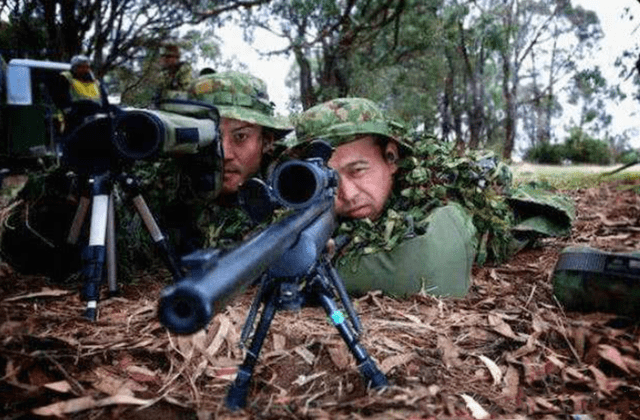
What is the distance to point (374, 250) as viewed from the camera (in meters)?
3.53

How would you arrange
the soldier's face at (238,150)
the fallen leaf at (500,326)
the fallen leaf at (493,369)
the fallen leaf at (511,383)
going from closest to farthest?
the fallen leaf at (511,383), the fallen leaf at (493,369), the fallen leaf at (500,326), the soldier's face at (238,150)

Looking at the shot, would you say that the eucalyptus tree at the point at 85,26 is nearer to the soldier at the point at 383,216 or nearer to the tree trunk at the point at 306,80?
the tree trunk at the point at 306,80

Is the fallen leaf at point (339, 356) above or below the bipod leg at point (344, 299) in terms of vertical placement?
below

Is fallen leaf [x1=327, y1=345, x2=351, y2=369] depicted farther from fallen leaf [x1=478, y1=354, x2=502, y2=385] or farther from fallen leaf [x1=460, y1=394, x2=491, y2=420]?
fallen leaf [x1=478, y1=354, x2=502, y2=385]

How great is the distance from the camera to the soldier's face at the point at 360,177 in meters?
3.65

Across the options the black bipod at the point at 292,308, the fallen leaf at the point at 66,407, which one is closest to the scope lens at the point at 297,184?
the black bipod at the point at 292,308

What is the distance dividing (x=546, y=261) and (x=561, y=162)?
22.4 m

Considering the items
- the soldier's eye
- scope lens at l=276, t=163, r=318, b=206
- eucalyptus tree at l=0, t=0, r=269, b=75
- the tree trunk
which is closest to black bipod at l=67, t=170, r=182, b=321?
the soldier's eye

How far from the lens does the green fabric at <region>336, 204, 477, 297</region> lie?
347cm

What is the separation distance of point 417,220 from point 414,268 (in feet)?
1.40

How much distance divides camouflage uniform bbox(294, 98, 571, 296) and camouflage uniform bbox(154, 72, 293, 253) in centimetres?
33

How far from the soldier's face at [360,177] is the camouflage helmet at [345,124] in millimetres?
84

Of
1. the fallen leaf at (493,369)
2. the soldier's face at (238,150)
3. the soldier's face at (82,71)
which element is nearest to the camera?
the fallen leaf at (493,369)

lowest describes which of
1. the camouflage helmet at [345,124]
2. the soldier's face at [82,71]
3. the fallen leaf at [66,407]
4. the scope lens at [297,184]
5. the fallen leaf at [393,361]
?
the fallen leaf at [393,361]
